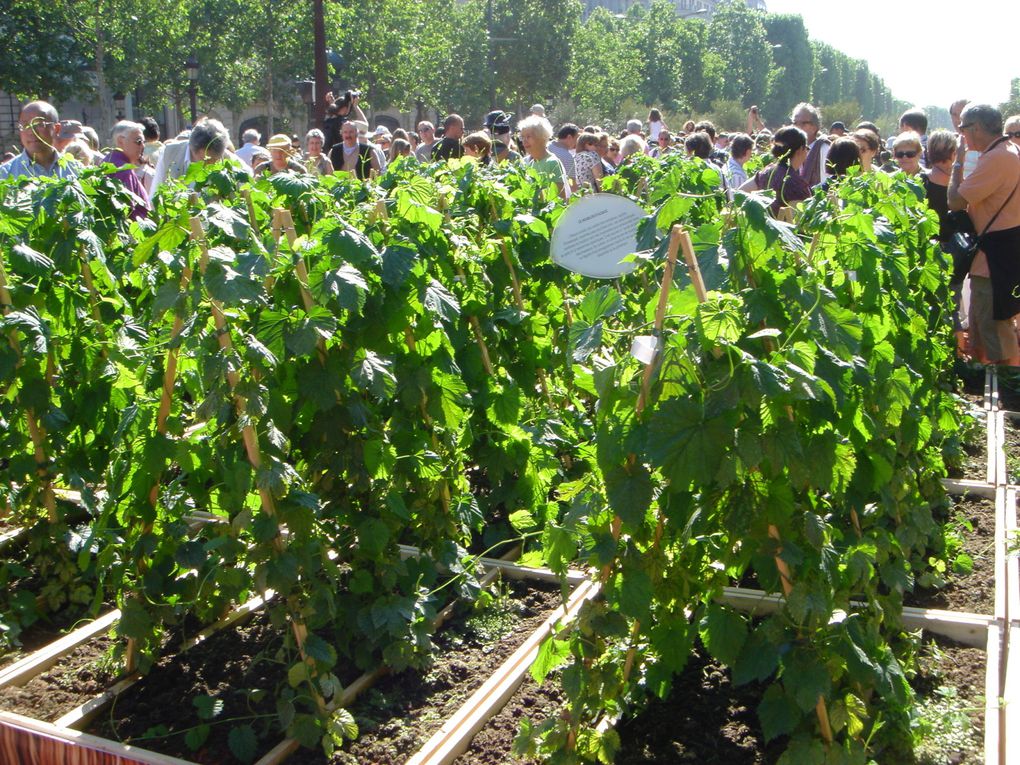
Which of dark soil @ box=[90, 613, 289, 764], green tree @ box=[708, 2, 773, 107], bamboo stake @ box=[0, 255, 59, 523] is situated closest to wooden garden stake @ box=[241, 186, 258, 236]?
bamboo stake @ box=[0, 255, 59, 523]

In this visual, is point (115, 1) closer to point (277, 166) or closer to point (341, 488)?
point (277, 166)

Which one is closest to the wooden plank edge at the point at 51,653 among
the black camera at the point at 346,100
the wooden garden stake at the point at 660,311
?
the wooden garden stake at the point at 660,311

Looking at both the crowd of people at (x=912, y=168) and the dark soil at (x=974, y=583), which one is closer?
the dark soil at (x=974, y=583)

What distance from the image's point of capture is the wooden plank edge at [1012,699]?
111 inches

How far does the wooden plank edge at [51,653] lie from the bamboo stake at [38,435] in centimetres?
53

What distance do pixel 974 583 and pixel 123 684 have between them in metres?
3.09

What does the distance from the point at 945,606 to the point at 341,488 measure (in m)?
2.24

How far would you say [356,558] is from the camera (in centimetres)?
332

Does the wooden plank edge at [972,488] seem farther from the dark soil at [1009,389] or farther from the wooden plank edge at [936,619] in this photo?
the dark soil at [1009,389]

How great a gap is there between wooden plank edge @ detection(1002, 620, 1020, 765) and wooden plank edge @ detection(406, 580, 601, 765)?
121cm

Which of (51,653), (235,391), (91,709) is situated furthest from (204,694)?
(235,391)

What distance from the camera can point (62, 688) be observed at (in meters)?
3.34

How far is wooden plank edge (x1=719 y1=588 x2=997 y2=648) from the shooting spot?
11.6ft

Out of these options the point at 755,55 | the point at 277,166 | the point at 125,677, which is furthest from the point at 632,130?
the point at 755,55
